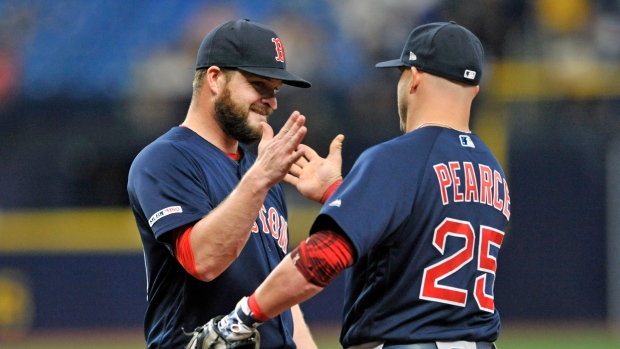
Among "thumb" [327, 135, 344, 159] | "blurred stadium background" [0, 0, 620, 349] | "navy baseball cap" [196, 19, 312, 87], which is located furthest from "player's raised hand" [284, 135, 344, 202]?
"blurred stadium background" [0, 0, 620, 349]

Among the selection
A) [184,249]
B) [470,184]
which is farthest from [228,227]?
[470,184]

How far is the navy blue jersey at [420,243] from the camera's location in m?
3.12

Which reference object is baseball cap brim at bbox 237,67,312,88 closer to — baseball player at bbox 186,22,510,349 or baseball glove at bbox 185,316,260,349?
baseball player at bbox 186,22,510,349

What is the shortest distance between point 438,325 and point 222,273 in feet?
3.04

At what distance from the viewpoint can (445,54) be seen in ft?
11.2

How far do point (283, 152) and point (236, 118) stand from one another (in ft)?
2.14

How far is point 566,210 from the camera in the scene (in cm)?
1129

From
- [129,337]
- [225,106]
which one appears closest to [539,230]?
[129,337]

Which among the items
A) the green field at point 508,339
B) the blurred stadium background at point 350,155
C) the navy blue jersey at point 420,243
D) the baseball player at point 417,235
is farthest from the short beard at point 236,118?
the blurred stadium background at point 350,155

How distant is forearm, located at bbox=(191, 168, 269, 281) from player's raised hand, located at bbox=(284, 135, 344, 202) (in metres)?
0.43

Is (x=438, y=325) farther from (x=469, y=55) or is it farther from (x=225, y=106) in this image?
(x=225, y=106)

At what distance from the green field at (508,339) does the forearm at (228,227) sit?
248 inches

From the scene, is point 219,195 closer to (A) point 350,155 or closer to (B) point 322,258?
(B) point 322,258

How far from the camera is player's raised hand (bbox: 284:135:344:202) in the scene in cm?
378
